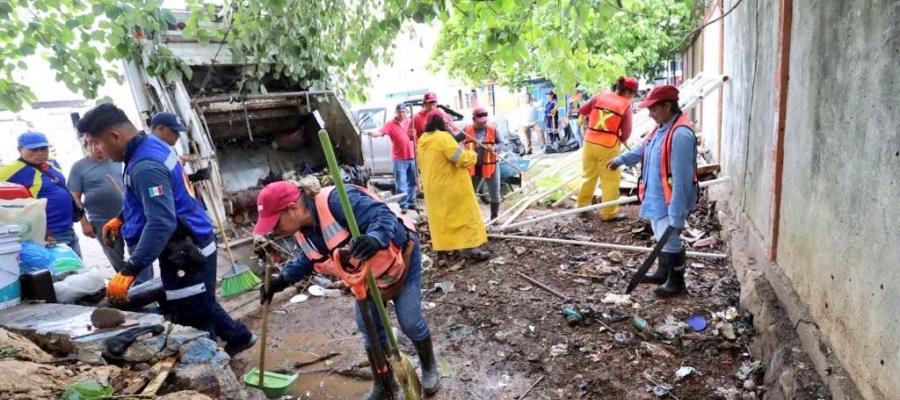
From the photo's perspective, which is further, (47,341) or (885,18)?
(47,341)

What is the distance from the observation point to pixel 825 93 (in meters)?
2.21

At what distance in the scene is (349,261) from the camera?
Result: 2281 mm

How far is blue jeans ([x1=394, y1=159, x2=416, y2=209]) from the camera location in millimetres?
7613

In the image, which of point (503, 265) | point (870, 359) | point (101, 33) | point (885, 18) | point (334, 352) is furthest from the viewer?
point (503, 265)

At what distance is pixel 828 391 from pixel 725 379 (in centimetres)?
78

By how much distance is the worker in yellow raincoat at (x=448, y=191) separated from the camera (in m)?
4.69

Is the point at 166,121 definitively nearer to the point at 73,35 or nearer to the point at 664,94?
the point at 73,35

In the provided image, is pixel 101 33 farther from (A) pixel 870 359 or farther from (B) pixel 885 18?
(A) pixel 870 359

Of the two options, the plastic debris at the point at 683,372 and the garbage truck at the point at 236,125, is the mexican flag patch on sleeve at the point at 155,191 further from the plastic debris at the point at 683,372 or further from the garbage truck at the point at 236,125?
the plastic debris at the point at 683,372

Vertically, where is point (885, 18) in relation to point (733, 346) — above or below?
above

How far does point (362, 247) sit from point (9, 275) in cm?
205

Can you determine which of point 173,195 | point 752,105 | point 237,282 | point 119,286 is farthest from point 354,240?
point 752,105

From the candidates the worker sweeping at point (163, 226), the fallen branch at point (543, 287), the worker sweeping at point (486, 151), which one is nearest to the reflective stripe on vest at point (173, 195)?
the worker sweeping at point (163, 226)

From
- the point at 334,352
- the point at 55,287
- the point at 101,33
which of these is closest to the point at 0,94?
the point at 101,33
